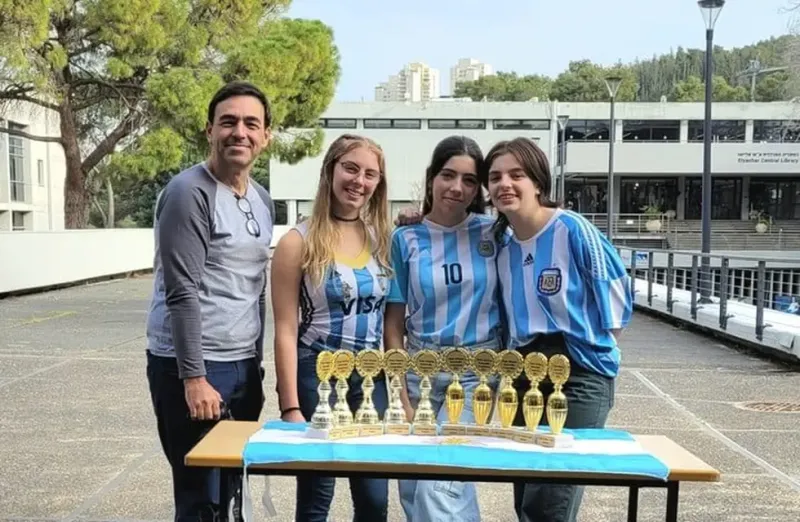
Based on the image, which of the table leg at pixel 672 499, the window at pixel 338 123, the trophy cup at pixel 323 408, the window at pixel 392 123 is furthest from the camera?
the window at pixel 392 123

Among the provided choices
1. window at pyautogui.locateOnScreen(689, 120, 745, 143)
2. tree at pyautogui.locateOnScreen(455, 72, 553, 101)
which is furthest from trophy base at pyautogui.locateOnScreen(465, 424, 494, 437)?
tree at pyautogui.locateOnScreen(455, 72, 553, 101)

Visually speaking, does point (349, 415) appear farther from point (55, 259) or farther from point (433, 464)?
point (55, 259)

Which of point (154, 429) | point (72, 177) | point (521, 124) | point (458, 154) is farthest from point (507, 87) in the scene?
point (458, 154)

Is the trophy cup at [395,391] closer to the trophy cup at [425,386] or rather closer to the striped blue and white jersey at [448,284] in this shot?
the trophy cup at [425,386]

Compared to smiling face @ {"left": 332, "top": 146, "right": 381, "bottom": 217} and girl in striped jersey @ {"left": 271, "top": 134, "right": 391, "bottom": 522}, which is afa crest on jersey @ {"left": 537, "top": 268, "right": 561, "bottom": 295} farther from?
smiling face @ {"left": 332, "top": 146, "right": 381, "bottom": 217}

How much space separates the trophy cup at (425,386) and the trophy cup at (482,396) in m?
0.13

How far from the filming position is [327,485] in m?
3.10

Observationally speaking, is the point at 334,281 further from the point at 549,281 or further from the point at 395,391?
the point at 549,281

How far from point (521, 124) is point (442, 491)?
150 feet

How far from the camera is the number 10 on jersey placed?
9.46ft

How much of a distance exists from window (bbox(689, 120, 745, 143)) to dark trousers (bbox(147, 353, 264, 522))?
1828 inches

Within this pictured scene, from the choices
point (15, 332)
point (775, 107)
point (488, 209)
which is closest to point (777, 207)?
point (775, 107)

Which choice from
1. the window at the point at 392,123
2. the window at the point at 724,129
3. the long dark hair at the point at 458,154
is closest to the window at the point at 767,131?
the window at the point at 724,129

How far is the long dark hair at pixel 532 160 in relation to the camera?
2.75m
